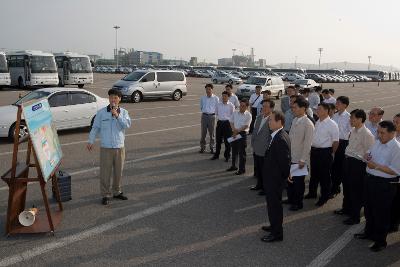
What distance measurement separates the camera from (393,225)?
6148 mm

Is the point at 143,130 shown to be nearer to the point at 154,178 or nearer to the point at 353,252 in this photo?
the point at 154,178

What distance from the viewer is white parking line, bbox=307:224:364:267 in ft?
16.4

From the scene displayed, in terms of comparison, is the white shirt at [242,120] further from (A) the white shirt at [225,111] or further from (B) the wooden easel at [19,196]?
(B) the wooden easel at [19,196]

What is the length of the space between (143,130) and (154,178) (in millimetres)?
5945

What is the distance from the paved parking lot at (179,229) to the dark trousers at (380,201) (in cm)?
31

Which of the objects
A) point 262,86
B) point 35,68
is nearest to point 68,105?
point 35,68

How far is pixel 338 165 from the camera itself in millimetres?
7672

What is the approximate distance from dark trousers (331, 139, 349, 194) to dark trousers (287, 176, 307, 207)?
45.8 inches

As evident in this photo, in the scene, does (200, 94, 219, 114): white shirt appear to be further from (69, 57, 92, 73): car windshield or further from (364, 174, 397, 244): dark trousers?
(69, 57, 92, 73): car windshield

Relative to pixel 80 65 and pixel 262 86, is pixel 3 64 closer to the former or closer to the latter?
pixel 80 65

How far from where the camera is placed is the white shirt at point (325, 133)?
6.84m

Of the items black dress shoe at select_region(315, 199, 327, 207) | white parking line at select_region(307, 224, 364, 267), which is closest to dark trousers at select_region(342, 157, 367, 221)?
white parking line at select_region(307, 224, 364, 267)

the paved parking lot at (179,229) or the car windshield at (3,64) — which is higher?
the car windshield at (3,64)

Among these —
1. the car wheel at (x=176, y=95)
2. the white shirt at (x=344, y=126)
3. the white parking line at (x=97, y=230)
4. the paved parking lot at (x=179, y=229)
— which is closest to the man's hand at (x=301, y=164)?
the paved parking lot at (x=179, y=229)
